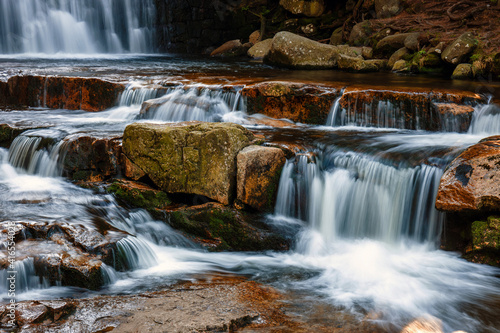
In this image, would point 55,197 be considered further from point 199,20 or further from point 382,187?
point 199,20

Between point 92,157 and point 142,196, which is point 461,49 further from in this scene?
point 92,157

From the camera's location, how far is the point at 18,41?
16.7 metres

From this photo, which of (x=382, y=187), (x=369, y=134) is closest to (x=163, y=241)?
(x=382, y=187)

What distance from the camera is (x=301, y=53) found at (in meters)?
12.1

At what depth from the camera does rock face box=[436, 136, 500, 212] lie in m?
4.49

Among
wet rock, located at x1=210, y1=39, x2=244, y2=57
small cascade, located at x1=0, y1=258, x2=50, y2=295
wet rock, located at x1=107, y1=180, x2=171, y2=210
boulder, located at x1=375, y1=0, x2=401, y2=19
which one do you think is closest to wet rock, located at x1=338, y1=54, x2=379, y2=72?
boulder, located at x1=375, y1=0, x2=401, y2=19

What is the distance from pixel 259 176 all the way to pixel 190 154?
938mm

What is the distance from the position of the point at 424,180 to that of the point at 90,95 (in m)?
6.84

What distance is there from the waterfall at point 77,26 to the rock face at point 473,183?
1643 centimetres

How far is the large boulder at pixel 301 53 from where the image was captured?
1203 centimetres

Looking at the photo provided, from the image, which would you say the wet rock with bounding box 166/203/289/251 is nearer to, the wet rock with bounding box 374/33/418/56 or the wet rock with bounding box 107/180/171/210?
the wet rock with bounding box 107/180/171/210

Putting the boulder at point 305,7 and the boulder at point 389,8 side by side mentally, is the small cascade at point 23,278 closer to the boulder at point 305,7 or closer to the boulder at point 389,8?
the boulder at point 389,8

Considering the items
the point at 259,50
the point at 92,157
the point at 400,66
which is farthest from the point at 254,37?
the point at 92,157

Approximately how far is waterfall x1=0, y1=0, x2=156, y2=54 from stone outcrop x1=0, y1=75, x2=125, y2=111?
851cm
